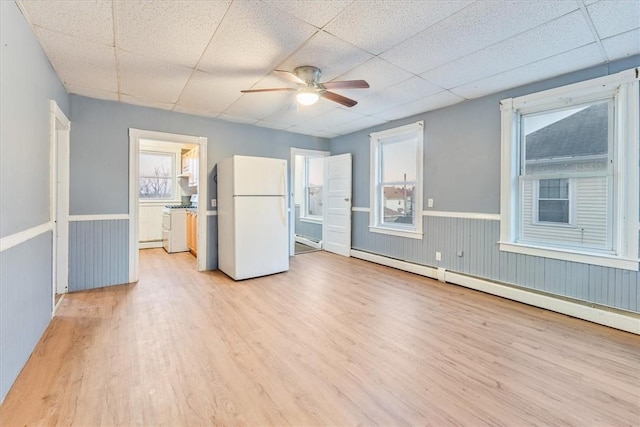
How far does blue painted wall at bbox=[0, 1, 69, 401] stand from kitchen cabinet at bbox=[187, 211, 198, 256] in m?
3.03

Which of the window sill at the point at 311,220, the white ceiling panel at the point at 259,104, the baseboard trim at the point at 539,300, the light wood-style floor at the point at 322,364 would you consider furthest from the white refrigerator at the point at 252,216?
the window sill at the point at 311,220

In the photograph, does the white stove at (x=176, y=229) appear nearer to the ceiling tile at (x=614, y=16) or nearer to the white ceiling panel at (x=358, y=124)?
the white ceiling panel at (x=358, y=124)

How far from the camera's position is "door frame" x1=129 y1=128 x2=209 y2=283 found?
3.89 metres

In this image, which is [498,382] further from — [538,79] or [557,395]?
[538,79]

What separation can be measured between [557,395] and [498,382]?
0.31 m

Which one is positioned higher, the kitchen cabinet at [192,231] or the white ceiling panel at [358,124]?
the white ceiling panel at [358,124]

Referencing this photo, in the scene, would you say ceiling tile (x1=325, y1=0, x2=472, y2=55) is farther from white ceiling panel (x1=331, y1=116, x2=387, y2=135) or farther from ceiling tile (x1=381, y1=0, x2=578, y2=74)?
white ceiling panel (x1=331, y1=116, x2=387, y2=135)

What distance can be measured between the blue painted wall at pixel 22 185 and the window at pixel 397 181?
13.8 ft

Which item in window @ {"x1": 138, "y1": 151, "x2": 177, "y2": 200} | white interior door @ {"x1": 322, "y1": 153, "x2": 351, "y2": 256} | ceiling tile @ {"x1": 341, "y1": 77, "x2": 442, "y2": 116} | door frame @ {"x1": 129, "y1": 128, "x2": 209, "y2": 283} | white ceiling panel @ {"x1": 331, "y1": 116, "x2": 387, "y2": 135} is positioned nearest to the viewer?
ceiling tile @ {"x1": 341, "y1": 77, "x2": 442, "y2": 116}

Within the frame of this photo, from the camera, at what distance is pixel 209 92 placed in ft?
11.3

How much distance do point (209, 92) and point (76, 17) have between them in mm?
1479

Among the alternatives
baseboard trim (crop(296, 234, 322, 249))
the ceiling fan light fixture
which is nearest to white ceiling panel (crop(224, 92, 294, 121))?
the ceiling fan light fixture

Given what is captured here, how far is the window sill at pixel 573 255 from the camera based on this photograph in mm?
Result: 2580

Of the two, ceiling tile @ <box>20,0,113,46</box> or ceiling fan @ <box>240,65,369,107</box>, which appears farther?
ceiling fan @ <box>240,65,369,107</box>
